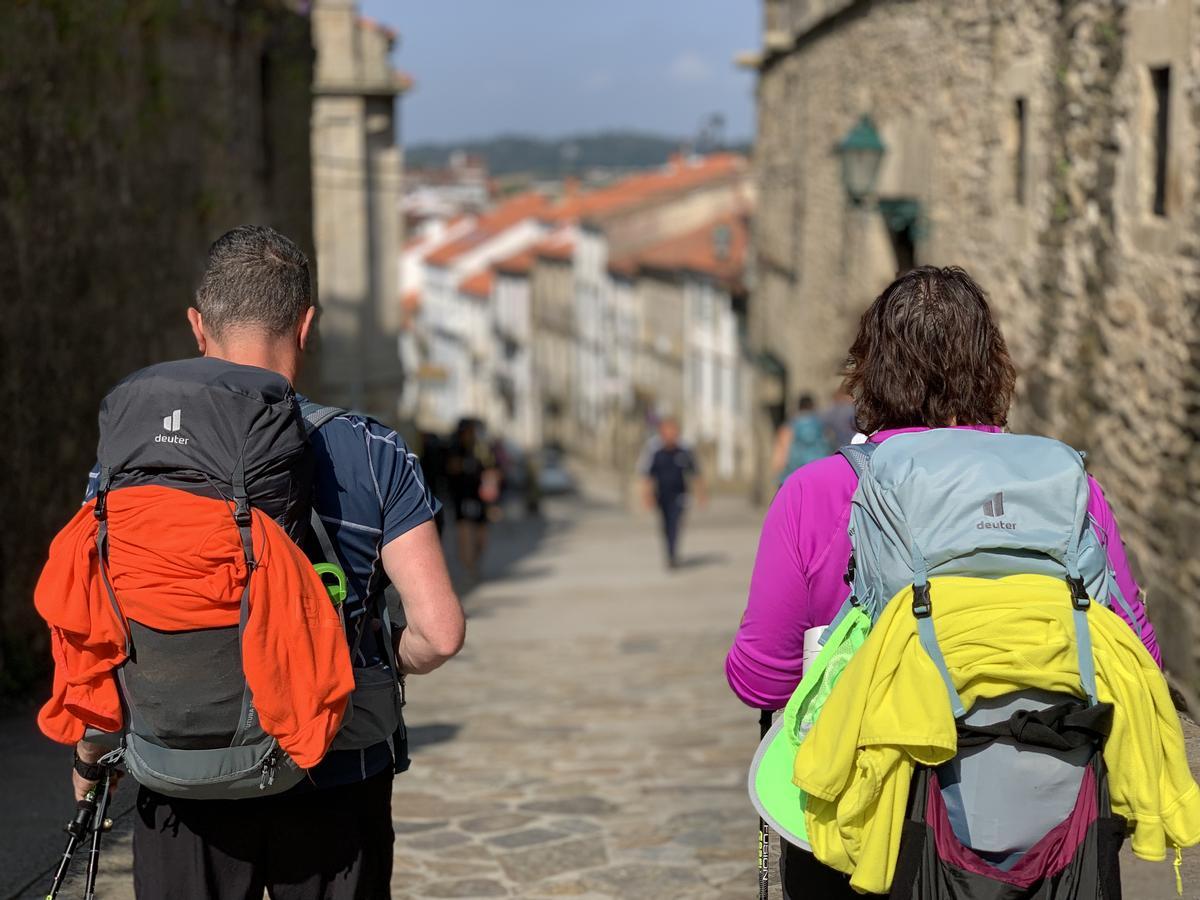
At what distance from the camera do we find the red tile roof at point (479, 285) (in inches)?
2970

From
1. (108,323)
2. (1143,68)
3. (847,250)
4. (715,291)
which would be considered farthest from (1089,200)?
(715,291)

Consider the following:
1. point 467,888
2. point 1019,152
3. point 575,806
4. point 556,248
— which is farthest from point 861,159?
Answer: point 556,248

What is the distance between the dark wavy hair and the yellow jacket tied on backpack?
1.21 ft

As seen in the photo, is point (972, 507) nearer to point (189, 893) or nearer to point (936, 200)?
point (189, 893)

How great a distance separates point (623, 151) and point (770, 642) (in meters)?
122

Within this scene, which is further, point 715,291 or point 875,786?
point 715,291

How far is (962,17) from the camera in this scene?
13719 millimetres

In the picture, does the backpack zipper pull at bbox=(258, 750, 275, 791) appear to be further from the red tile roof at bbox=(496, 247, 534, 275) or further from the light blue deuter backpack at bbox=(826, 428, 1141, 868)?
the red tile roof at bbox=(496, 247, 534, 275)

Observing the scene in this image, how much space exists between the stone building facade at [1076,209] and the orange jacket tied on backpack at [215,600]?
2.62m

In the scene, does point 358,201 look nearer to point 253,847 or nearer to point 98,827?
point 98,827

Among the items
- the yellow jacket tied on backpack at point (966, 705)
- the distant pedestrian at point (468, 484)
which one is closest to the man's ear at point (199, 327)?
A: the yellow jacket tied on backpack at point (966, 705)

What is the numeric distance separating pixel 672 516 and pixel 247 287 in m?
A: 12.0

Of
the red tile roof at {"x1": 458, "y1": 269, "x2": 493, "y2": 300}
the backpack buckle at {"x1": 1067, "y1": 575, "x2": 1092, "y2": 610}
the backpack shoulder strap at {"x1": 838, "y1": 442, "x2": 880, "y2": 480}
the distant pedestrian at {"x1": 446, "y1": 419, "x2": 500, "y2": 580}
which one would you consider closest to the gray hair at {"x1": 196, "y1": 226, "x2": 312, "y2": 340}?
the backpack shoulder strap at {"x1": 838, "y1": 442, "x2": 880, "y2": 480}

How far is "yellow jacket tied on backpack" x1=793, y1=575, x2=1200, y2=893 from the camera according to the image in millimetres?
2230
